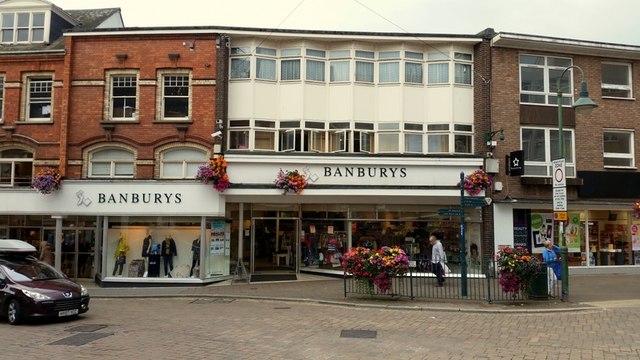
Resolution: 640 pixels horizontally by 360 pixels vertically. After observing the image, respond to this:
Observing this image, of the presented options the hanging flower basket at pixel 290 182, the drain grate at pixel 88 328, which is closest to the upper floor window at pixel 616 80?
the hanging flower basket at pixel 290 182

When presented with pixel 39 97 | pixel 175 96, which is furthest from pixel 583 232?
pixel 39 97

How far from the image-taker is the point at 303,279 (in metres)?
20.0

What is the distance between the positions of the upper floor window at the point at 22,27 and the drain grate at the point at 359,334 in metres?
18.8

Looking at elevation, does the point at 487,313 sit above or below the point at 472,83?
below

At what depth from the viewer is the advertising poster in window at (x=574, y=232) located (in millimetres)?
21016

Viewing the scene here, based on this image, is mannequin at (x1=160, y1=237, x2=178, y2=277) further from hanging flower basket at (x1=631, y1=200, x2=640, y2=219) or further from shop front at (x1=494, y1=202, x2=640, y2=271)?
hanging flower basket at (x1=631, y1=200, x2=640, y2=219)

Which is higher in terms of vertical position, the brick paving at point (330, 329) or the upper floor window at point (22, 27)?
the upper floor window at point (22, 27)

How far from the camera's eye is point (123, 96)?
20516mm

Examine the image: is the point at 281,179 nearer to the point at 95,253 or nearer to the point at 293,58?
the point at 293,58

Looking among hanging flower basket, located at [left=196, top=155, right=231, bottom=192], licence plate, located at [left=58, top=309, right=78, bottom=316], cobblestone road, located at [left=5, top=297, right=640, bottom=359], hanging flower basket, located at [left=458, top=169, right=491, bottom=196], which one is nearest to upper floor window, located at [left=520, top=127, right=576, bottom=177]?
hanging flower basket, located at [left=458, top=169, right=491, bottom=196]

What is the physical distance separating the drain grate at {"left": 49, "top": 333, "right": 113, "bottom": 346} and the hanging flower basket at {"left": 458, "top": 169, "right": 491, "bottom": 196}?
43.8 ft

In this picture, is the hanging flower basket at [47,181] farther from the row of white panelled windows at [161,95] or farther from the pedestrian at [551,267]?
the pedestrian at [551,267]

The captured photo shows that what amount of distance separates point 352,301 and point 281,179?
6032 mm

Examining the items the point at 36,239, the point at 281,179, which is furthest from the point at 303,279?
the point at 36,239
